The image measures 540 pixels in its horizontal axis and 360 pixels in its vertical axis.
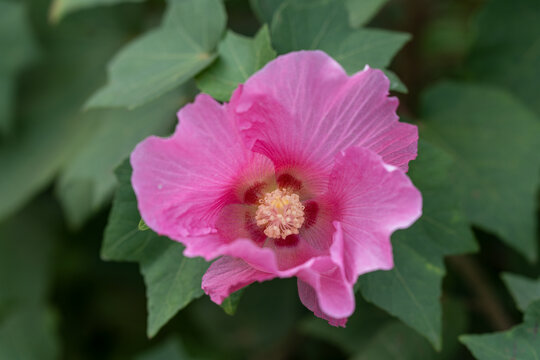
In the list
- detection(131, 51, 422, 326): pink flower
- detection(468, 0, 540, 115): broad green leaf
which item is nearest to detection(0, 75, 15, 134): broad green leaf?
detection(131, 51, 422, 326): pink flower

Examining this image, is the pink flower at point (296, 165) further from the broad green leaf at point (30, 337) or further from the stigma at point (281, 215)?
the broad green leaf at point (30, 337)

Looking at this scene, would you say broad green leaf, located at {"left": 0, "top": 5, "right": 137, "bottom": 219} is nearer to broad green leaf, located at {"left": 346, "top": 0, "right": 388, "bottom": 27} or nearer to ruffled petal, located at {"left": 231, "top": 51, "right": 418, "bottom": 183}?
broad green leaf, located at {"left": 346, "top": 0, "right": 388, "bottom": 27}

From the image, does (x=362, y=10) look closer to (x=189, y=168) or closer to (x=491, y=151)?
(x=491, y=151)

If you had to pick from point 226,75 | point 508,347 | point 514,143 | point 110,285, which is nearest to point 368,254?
point 508,347

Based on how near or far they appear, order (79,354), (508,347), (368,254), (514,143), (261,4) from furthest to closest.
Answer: (79,354) → (514,143) → (261,4) → (508,347) → (368,254)

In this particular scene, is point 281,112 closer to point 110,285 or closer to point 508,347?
point 508,347

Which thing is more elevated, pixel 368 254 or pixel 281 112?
pixel 281 112

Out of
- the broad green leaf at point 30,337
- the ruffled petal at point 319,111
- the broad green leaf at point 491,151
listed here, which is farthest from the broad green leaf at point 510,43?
the broad green leaf at point 30,337
